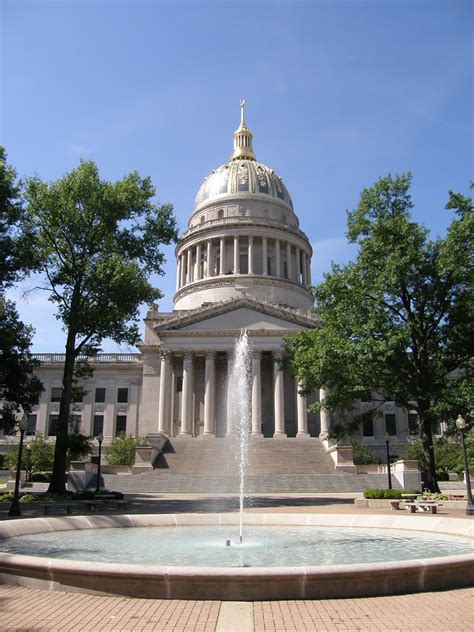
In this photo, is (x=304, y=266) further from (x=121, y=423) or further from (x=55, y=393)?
(x=55, y=393)

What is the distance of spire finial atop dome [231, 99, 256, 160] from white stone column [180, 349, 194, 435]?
46.6 m

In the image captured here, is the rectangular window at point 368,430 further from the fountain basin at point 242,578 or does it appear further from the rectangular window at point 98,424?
the fountain basin at point 242,578

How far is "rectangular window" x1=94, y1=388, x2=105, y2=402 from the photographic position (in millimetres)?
69875

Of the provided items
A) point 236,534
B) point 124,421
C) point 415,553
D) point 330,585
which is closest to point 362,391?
point 236,534

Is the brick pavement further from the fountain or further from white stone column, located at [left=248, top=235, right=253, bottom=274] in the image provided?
white stone column, located at [left=248, top=235, right=253, bottom=274]

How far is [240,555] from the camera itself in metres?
10.9

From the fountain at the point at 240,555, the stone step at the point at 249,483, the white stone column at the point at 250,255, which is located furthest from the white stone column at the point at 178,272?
the fountain at the point at 240,555

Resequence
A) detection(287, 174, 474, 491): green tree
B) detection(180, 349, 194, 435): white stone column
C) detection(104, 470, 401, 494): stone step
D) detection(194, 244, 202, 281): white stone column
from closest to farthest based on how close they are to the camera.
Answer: detection(287, 174, 474, 491): green tree, detection(104, 470, 401, 494): stone step, detection(180, 349, 194, 435): white stone column, detection(194, 244, 202, 281): white stone column

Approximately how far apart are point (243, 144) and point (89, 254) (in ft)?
225

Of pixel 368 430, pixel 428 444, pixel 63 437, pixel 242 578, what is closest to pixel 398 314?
pixel 428 444

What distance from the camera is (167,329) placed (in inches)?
2274

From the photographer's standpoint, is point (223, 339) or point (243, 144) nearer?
point (223, 339)

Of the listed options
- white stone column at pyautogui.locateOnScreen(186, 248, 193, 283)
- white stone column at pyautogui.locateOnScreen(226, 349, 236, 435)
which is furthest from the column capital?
white stone column at pyautogui.locateOnScreen(186, 248, 193, 283)

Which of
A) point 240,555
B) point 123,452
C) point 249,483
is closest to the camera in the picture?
point 240,555
